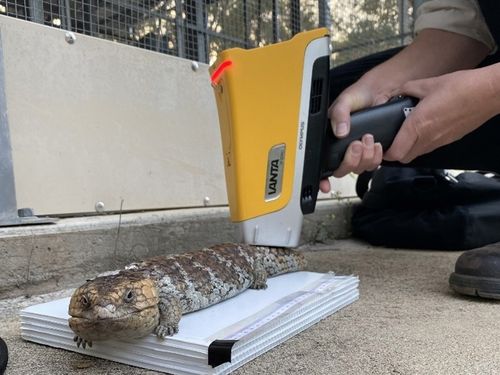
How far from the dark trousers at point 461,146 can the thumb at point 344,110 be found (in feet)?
1.32

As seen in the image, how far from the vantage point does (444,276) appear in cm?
178

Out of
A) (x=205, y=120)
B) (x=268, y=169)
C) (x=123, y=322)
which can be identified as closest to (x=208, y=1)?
(x=205, y=120)

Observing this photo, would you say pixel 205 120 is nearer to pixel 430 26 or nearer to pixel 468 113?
pixel 430 26

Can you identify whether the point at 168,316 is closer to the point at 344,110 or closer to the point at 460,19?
the point at 344,110

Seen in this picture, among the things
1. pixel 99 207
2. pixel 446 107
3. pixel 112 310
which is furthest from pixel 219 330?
pixel 99 207

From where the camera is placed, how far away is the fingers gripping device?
1397mm

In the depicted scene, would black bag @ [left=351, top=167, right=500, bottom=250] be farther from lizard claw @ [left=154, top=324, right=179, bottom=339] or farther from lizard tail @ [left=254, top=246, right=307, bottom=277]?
lizard claw @ [left=154, top=324, right=179, bottom=339]

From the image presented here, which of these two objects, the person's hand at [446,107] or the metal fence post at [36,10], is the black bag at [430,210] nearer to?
the person's hand at [446,107]

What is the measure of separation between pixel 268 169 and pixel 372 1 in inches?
81.6

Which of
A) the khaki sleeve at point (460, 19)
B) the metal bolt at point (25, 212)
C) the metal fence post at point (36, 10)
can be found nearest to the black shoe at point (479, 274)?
the khaki sleeve at point (460, 19)

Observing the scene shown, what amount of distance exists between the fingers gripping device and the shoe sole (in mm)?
443

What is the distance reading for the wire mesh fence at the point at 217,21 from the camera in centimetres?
188

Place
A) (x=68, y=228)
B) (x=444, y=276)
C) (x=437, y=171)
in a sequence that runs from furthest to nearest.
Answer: (x=437, y=171) → (x=444, y=276) → (x=68, y=228)

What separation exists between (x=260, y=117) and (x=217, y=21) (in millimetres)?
1081
